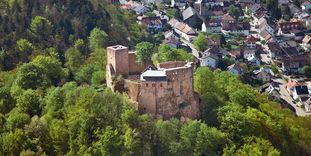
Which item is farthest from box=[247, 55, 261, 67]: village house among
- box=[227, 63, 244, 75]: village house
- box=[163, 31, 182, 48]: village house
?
box=[163, 31, 182, 48]: village house

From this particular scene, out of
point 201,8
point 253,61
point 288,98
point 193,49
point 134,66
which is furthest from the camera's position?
point 201,8

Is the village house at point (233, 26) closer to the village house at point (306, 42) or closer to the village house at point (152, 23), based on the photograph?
the village house at point (306, 42)

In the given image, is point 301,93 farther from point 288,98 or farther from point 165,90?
point 165,90

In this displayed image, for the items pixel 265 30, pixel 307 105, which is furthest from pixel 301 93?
pixel 265 30

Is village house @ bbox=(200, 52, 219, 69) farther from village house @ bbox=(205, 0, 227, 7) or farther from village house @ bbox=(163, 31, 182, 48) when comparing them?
village house @ bbox=(205, 0, 227, 7)

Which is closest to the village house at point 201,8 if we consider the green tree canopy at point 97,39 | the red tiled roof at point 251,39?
the red tiled roof at point 251,39

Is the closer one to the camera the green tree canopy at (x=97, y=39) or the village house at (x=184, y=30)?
the green tree canopy at (x=97, y=39)
